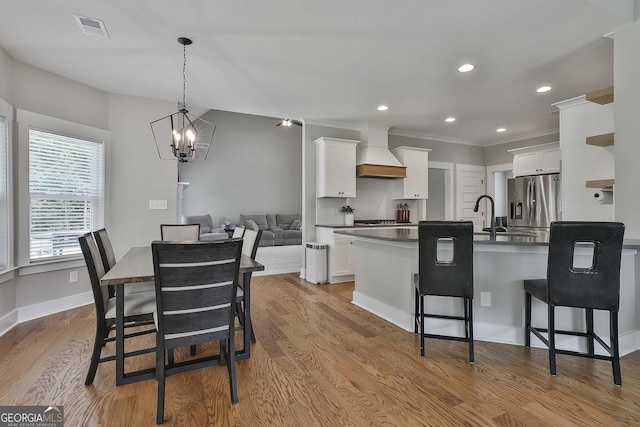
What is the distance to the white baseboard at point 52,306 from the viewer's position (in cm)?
318

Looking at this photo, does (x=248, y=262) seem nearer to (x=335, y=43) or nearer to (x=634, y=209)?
(x=335, y=43)

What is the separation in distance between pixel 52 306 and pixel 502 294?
4.61 m

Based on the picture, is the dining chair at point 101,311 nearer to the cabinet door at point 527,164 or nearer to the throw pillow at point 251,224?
the cabinet door at point 527,164

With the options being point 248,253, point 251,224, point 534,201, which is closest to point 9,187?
point 248,253

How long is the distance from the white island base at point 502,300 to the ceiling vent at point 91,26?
3189mm

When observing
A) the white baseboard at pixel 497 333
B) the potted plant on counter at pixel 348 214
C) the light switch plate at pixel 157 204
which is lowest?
the white baseboard at pixel 497 333

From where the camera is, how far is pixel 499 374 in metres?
2.08

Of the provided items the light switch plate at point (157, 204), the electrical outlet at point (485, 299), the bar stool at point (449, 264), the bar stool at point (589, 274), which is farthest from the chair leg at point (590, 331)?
the light switch plate at point (157, 204)

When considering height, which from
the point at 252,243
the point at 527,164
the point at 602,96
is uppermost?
the point at 602,96

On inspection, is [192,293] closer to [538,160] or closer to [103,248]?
[103,248]

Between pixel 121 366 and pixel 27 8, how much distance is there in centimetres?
272

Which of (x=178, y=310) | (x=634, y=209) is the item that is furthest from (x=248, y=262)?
(x=634, y=209)

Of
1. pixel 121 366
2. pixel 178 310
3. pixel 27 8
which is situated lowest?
pixel 121 366

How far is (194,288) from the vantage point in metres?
1.63
